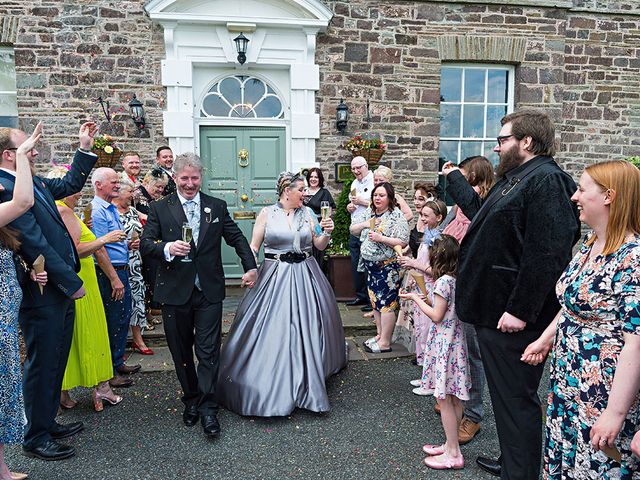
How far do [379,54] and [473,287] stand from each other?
19.8ft

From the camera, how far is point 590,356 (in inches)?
76.7

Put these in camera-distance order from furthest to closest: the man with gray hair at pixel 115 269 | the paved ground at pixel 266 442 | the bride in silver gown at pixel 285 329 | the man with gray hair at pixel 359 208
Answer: the man with gray hair at pixel 359 208 → the man with gray hair at pixel 115 269 → the bride in silver gown at pixel 285 329 → the paved ground at pixel 266 442

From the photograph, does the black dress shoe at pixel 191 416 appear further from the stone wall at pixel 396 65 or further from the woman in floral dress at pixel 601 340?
the stone wall at pixel 396 65

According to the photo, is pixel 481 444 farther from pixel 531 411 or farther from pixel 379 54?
pixel 379 54

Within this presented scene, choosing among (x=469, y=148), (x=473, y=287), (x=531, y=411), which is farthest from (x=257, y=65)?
(x=531, y=411)

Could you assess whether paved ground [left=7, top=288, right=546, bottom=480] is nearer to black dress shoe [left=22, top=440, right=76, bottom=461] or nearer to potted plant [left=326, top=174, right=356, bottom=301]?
black dress shoe [left=22, top=440, right=76, bottom=461]

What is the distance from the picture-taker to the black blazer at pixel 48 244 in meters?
2.94

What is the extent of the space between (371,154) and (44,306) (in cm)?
536

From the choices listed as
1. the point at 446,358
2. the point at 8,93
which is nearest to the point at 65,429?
the point at 446,358

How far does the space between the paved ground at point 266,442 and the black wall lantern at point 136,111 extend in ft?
13.7

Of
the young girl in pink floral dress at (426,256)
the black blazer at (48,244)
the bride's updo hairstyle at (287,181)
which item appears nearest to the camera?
the black blazer at (48,244)

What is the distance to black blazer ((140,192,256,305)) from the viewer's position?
360 cm

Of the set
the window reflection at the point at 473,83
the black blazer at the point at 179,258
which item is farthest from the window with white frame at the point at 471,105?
the black blazer at the point at 179,258

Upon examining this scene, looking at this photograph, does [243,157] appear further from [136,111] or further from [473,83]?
[473,83]
